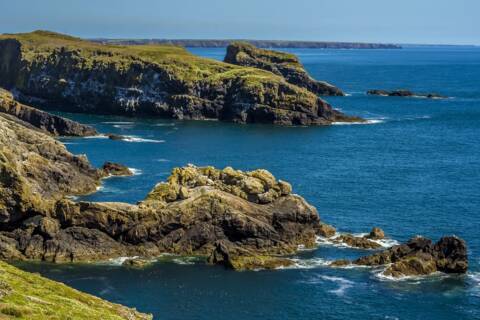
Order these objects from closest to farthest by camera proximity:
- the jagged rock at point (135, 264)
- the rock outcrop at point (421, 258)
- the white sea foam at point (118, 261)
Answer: the rock outcrop at point (421, 258) → the jagged rock at point (135, 264) → the white sea foam at point (118, 261)

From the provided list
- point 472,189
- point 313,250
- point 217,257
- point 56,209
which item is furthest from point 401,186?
point 56,209

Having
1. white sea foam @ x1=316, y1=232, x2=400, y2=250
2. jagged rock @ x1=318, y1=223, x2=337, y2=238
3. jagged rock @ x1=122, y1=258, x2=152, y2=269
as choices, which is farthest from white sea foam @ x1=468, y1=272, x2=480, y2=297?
jagged rock @ x1=122, y1=258, x2=152, y2=269

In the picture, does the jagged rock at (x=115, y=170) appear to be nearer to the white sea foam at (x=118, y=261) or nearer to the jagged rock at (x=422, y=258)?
the white sea foam at (x=118, y=261)

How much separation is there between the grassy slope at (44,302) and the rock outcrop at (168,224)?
2729 centimetres

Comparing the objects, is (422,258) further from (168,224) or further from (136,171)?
(136,171)

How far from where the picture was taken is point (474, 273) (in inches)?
3482

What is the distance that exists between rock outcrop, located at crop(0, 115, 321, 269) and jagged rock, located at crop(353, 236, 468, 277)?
11.2 m

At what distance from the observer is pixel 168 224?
95.3 meters

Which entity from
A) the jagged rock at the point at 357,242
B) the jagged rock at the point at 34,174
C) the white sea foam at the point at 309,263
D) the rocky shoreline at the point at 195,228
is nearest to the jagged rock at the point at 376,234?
the rocky shoreline at the point at 195,228

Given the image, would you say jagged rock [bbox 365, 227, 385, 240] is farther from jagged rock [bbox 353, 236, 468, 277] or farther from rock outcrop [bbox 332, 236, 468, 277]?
jagged rock [bbox 353, 236, 468, 277]

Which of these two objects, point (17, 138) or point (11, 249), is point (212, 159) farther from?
point (11, 249)

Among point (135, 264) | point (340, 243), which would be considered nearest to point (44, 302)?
point (135, 264)

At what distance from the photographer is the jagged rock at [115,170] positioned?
13862 cm

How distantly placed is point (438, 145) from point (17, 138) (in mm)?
100011
